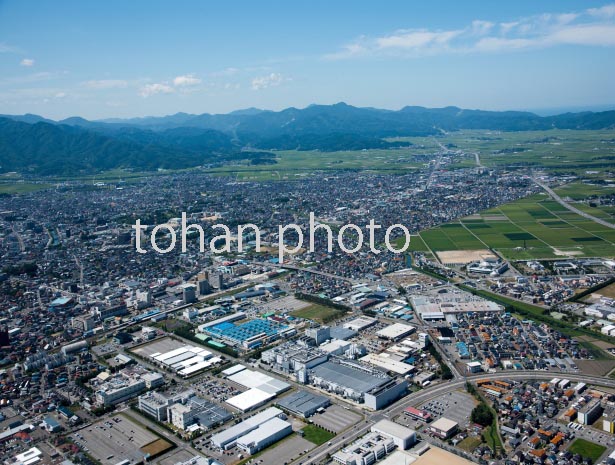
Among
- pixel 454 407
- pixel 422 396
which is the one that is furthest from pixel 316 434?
pixel 454 407

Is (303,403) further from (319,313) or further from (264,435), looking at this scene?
(319,313)

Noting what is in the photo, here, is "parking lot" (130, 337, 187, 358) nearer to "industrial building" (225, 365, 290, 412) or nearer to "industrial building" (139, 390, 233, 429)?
"industrial building" (225, 365, 290, 412)

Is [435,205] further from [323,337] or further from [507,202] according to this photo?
[323,337]

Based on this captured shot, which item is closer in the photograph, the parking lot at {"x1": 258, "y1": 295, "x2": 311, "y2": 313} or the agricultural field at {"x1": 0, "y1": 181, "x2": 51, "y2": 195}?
the parking lot at {"x1": 258, "y1": 295, "x2": 311, "y2": 313}

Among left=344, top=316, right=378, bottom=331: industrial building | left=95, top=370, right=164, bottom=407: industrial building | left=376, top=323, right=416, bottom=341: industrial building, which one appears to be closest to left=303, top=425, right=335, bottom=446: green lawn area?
left=95, top=370, right=164, bottom=407: industrial building

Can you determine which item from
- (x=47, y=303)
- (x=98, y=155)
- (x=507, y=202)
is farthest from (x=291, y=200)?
(x=98, y=155)
